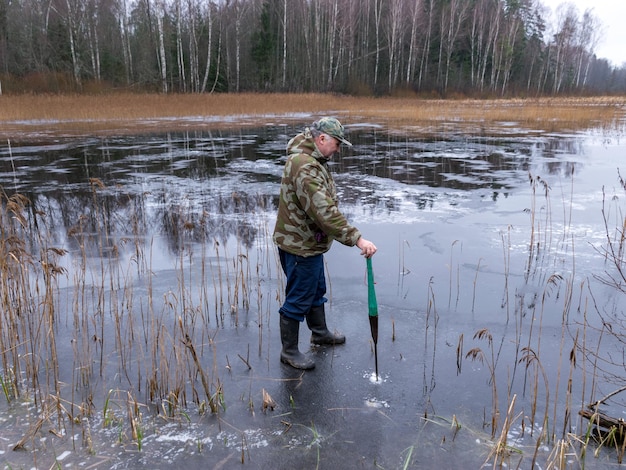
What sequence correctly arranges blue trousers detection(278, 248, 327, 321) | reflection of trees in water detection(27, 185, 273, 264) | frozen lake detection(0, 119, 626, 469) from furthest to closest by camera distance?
reflection of trees in water detection(27, 185, 273, 264), blue trousers detection(278, 248, 327, 321), frozen lake detection(0, 119, 626, 469)

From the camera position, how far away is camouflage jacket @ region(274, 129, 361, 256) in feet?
11.8

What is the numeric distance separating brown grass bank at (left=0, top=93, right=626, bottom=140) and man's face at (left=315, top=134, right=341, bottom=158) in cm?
1835

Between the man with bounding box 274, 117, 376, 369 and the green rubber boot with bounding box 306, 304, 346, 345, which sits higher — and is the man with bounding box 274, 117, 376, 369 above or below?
above

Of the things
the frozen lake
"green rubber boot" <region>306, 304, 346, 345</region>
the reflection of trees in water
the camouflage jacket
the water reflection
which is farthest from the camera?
the water reflection

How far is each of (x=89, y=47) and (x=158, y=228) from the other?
38.0 meters

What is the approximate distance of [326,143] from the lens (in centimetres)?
369

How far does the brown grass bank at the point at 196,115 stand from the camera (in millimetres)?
22812

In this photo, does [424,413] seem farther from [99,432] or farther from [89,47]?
[89,47]

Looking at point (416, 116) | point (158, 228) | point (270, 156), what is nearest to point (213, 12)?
point (416, 116)

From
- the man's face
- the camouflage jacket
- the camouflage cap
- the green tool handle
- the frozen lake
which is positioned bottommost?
the frozen lake

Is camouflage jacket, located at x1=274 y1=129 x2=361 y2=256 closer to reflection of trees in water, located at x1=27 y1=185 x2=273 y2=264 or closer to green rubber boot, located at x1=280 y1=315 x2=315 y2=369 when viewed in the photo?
green rubber boot, located at x1=280 y1=315 x2=315 y2=369

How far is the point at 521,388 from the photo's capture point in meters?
3.86

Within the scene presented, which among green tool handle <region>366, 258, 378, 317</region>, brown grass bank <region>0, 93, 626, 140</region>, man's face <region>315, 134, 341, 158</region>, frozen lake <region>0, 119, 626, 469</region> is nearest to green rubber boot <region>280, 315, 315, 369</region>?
frozen lake <region>0, 119, 626, 469</region>

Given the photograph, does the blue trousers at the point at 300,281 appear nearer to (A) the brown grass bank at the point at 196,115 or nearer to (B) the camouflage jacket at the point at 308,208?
(B) the camouflage jacket at the point at 308,208
